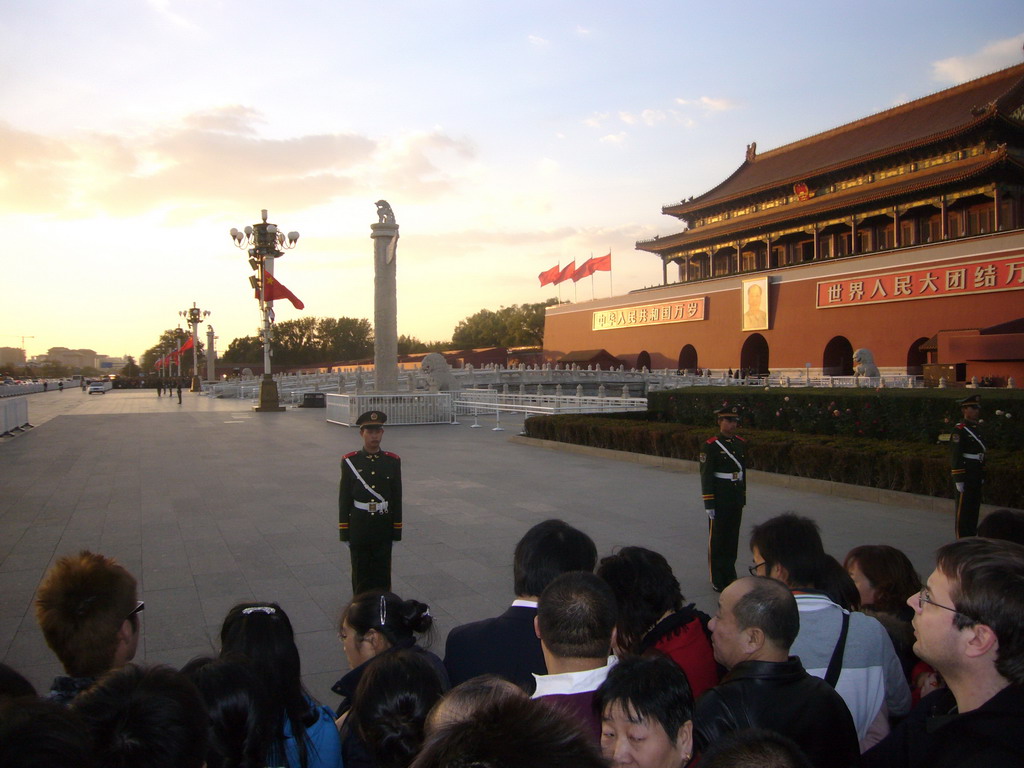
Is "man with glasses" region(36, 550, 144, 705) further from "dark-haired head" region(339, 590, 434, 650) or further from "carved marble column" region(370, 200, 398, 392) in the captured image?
"carved marble column" region(370, 200, 398, 392)

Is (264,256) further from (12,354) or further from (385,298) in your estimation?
(12,354)

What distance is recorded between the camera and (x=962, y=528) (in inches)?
248

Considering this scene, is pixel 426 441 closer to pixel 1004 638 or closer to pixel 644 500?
pixel 644 500

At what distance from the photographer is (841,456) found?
30.9 ft

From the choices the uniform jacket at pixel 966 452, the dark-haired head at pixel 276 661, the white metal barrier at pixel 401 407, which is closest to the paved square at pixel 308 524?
the uniform jacket at pixel 966 452

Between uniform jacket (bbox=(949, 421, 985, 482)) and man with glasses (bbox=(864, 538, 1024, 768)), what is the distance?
5000 millimetres

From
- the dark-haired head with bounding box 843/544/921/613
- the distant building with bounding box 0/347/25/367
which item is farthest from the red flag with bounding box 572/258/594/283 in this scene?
the distant building with bounding box 0/347/25/367

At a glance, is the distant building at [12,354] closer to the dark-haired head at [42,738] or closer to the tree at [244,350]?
the tree at [244,350]

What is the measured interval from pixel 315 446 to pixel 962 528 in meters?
10.9

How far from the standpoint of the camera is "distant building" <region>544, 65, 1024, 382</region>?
1013 inches

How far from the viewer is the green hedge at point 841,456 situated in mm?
7805

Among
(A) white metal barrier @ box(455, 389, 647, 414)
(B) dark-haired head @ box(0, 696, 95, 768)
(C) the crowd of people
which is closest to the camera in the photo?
(B) dark-haired head @ box(0, 696, 95, 768)

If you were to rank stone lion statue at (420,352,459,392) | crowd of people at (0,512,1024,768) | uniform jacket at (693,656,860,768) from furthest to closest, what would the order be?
stone lion statue at (420,352,459,392) → uniform jacket at (693,656,860,768) → crowd of people at (0,512,1024,768)

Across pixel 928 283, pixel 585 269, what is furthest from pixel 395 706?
pixel 585 269
